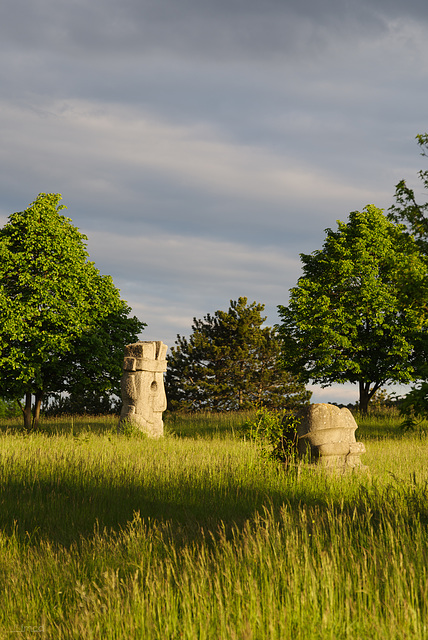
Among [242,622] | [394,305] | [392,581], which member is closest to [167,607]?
[242,622]

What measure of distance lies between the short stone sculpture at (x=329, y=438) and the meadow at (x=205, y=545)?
1.24 feet

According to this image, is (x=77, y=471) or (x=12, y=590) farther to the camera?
(x=77, y=471)

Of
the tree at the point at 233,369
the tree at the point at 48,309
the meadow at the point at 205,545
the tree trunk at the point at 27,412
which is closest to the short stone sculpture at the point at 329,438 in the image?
the meadow at the point at 205,545

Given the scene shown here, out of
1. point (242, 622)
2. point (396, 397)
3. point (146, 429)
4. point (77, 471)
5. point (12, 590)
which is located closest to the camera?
point (242, 622)

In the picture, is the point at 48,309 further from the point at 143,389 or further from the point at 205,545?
the point at 205,545

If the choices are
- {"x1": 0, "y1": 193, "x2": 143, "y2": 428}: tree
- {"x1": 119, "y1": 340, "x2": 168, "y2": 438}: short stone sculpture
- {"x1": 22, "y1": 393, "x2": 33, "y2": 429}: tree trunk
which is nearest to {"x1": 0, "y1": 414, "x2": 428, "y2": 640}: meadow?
{"x1": 119, "y1": 340, "x2": 168, "y2": 438}: short stone sculpture

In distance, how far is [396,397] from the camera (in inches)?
803

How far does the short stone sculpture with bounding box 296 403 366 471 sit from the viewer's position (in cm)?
953

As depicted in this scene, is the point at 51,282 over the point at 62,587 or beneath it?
over

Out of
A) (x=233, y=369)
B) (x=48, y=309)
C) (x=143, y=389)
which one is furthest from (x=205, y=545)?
(x=233, y=369)

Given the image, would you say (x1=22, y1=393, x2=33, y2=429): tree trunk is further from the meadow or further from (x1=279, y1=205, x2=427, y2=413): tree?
(x1=279, y1=205, x2=427, y2=413): tree

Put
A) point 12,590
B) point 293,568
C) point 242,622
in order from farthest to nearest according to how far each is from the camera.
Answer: point 12,590 < point 293,568 < point 242,622

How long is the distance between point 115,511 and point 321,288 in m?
19.3

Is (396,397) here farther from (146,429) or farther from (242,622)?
(242,622)
